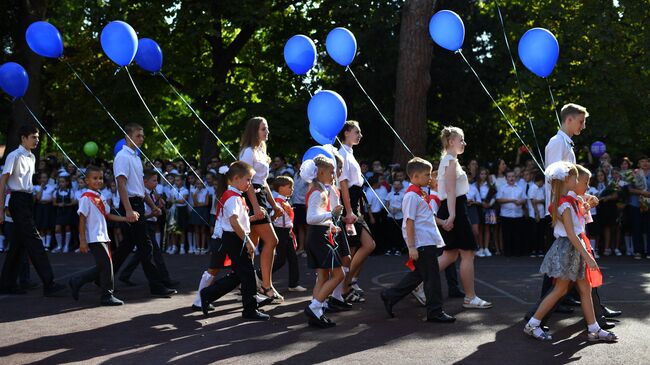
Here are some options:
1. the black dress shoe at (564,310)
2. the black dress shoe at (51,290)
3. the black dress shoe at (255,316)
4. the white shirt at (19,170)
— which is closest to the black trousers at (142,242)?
the black dress shoe at (51,290)

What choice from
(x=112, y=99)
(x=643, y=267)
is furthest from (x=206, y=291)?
(x=112, y=99)

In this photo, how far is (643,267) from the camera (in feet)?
44.1

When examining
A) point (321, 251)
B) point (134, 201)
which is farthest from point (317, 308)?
point (134, 201)

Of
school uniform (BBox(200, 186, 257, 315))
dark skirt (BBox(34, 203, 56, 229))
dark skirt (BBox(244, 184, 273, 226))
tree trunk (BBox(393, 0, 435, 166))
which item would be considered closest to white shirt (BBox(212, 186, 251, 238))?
school uniform (BBox(200, 186, 257, 315))

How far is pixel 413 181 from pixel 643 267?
680cm

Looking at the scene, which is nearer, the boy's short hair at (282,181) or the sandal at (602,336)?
the sandal at (602,336)

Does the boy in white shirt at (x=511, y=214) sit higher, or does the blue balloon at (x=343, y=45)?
the blue balloon at (x=343, y=45)

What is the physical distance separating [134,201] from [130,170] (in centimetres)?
39

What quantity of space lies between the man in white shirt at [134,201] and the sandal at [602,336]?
17.0 ft

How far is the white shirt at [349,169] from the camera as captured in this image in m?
9.26

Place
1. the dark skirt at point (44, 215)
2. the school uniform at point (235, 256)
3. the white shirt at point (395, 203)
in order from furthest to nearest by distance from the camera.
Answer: the dark skirt at point (44, 215) → the white shirt at point (395, 203) → the school uniform at point (235, 256)

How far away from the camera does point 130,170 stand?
9883 mm

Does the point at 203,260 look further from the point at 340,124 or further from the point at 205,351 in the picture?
the point at 205,351

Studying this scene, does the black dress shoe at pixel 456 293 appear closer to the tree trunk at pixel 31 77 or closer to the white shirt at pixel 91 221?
the white shirt at pixel 91 221
